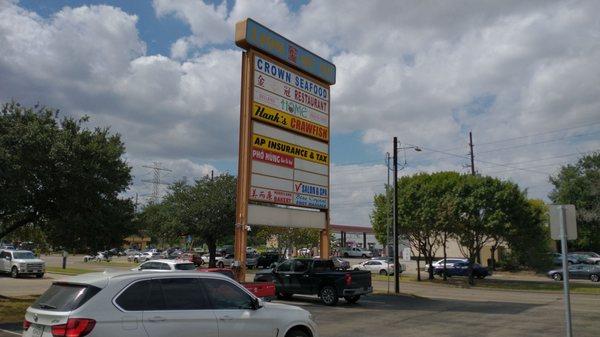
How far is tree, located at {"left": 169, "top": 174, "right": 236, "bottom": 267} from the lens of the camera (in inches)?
1807

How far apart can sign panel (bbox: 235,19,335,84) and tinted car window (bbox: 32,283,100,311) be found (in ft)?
49.2

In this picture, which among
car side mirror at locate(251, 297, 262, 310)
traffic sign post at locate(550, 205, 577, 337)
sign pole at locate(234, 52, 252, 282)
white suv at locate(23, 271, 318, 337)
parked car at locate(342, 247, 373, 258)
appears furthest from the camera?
parked car at locate(342, 247, 373, 258)

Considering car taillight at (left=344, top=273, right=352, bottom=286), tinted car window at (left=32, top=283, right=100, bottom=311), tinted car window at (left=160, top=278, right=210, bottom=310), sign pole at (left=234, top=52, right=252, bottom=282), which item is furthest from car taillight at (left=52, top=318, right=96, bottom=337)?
car taillight at (left=344, top=273, right=352, bottom=286)

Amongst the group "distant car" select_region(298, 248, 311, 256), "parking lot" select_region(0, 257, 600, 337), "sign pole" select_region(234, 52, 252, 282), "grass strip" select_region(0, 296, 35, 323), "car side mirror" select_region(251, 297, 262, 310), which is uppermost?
"sign pole" select_region(234, 52, 252, 282)

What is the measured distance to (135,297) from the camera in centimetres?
714

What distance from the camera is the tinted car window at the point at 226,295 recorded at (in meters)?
7.91

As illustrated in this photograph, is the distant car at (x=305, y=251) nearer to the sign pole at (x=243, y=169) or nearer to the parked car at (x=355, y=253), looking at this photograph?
the parked car at (x=355, y=253)

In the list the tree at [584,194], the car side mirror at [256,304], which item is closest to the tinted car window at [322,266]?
the car side mirror at [256,304]

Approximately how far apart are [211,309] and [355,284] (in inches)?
568

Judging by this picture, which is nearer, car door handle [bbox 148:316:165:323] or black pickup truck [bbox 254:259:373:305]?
car door handle [bbox 148:316:165:323]

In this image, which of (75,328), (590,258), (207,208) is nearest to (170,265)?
(75,328)

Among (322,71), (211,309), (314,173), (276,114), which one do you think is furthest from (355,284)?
(211,309)

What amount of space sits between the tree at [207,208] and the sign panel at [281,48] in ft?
75.1

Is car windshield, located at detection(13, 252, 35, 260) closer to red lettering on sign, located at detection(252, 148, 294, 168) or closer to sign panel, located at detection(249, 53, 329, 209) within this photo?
sign panel, located at detection(249, 53, 329, 209)
